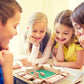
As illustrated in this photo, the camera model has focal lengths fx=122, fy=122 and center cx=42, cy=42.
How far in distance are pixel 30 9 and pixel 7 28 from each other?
110cm

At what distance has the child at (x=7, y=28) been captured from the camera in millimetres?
423

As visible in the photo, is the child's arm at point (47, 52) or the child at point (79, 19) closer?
the child at point (79, 19)

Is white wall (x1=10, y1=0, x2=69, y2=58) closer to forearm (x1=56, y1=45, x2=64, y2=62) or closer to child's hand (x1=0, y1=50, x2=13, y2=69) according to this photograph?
forearm (x1=56, y1=45, x2=64, y2=62)

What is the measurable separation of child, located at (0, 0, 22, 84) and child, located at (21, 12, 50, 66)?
37 centimetres

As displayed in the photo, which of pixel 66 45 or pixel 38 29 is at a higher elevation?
pixel 38 29

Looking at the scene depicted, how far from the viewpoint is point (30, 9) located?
148cm

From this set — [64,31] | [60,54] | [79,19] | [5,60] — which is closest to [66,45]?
[60,54]

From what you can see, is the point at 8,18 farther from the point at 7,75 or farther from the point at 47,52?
the point at 47,52

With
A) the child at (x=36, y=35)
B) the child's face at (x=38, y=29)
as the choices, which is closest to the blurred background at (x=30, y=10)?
the child at (x=36, y=35)

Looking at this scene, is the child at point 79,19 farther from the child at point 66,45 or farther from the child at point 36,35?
the child at point 36,35

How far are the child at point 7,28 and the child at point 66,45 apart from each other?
0.44 metres

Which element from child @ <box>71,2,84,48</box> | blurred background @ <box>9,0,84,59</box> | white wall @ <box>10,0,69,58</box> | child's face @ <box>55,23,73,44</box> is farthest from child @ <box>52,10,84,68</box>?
white wall @ <box>10,0,69,58</box>

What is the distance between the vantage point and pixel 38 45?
996mm

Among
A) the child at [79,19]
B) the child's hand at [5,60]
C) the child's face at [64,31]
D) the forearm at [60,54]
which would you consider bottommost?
the forearm at [60,54]
